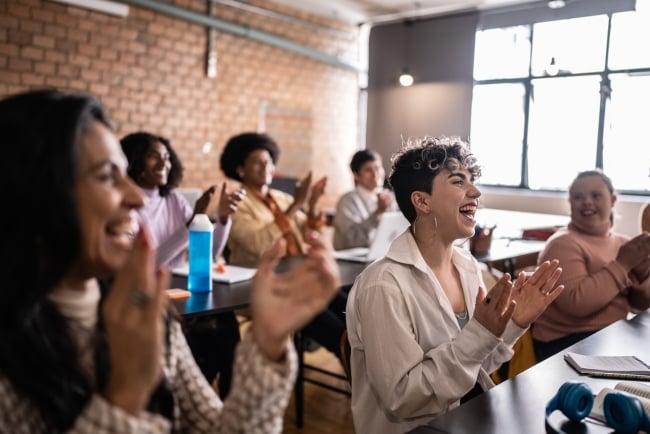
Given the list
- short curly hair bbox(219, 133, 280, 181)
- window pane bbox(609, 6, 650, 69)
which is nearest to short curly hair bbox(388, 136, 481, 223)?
short curly hair bbox(219, 133, 280, 181)

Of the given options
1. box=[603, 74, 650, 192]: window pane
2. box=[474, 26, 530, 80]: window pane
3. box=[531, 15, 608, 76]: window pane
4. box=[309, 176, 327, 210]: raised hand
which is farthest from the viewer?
box=[474, 26, 530, 80]: window pane

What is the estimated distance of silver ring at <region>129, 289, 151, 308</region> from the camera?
2.48ft

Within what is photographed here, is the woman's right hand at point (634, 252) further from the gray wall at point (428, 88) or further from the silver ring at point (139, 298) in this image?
the gray wall at point (428, 88)

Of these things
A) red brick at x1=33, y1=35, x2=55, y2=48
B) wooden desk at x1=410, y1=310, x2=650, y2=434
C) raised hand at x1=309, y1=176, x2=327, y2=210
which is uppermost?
red brick at x1=33, y1=35, x2=55, y2=48

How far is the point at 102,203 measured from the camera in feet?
2.71

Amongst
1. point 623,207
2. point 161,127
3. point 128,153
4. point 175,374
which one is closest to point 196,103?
point 161,127

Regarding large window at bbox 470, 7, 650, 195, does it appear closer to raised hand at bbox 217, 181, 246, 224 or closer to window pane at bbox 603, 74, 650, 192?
window pane at bbox 603, 74, 650, 192

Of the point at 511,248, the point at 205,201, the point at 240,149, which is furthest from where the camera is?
the point at 511,248

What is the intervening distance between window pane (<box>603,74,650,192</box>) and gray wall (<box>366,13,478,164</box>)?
1.53 meters

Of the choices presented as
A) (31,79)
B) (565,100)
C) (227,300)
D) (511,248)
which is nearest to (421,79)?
(565,100)

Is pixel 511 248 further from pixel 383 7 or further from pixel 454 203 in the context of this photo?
pixel 383 7

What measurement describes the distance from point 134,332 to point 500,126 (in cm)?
665

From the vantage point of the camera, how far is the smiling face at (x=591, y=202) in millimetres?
2561

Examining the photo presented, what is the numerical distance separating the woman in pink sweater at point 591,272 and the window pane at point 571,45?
150 inches
